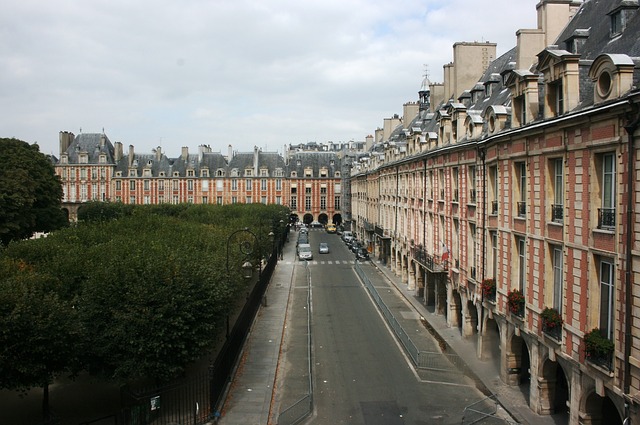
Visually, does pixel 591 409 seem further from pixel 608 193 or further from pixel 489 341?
pixel 489 341

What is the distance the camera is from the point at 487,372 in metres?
21.3

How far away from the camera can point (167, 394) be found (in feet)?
56.3

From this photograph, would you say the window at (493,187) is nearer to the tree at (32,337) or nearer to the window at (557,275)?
the window at (557,275)

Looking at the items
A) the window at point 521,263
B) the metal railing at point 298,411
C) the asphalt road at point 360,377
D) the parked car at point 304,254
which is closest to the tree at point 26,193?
the parked car at point 304,254

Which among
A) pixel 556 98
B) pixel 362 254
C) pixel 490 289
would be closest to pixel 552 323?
pixel 490 289

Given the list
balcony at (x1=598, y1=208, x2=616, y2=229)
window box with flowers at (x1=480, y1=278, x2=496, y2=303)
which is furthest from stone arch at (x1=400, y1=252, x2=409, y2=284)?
balcony at (x1=598, y1=208, x2=616, y2=229)

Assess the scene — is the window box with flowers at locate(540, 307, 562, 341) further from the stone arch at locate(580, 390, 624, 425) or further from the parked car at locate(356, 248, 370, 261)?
the parked car at locate(356, 248, 370, 261)

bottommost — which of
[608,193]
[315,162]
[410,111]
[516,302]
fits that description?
[516,302]

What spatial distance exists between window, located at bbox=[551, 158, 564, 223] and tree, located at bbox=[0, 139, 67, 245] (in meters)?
43.0

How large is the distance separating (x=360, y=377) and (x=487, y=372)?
4.83 metres

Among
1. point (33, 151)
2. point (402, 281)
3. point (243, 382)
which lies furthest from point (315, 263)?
point (243, 382)

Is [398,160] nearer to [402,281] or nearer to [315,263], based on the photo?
[402,281]

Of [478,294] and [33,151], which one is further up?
[33,151]

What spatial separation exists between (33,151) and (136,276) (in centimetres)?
4785
